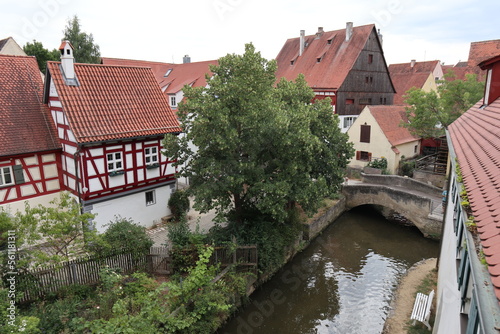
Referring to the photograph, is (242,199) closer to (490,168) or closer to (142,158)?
(142,158)

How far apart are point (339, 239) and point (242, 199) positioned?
736cm

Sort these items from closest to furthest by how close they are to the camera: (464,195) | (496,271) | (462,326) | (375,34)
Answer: (496,271)
(462,326)
(464,195)
(375,34)

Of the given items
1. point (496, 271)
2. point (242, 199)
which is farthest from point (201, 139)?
point (496, 271)

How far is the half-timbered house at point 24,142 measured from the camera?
13.7 m

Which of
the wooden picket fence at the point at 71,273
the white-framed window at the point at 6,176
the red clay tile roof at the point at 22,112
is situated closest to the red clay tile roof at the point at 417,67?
the red clay tile roof at the point at 22,112

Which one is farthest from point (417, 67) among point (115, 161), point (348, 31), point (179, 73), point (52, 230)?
point (52, 230)

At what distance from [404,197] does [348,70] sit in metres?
13.1

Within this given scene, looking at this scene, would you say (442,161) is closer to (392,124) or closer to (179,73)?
(392,124)

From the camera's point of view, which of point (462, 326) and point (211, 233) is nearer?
point (462, 326)

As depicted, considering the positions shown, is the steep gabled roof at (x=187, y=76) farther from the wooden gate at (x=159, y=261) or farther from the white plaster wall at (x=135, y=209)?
the wooden gate at (x=159, y=261)

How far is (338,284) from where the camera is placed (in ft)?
47.3

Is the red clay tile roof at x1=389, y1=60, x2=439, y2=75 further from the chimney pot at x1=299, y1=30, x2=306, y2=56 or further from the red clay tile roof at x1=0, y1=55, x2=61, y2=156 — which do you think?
the red clay tile roof at x1=0, y1=55, x2=61, y2=156

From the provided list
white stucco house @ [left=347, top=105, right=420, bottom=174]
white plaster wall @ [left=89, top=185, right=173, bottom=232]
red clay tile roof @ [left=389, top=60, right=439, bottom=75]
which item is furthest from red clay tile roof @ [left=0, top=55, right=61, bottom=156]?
red clay tile roof @ [left=389, top=60, right=439, bottom=75]

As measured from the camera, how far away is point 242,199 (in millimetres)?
14352
